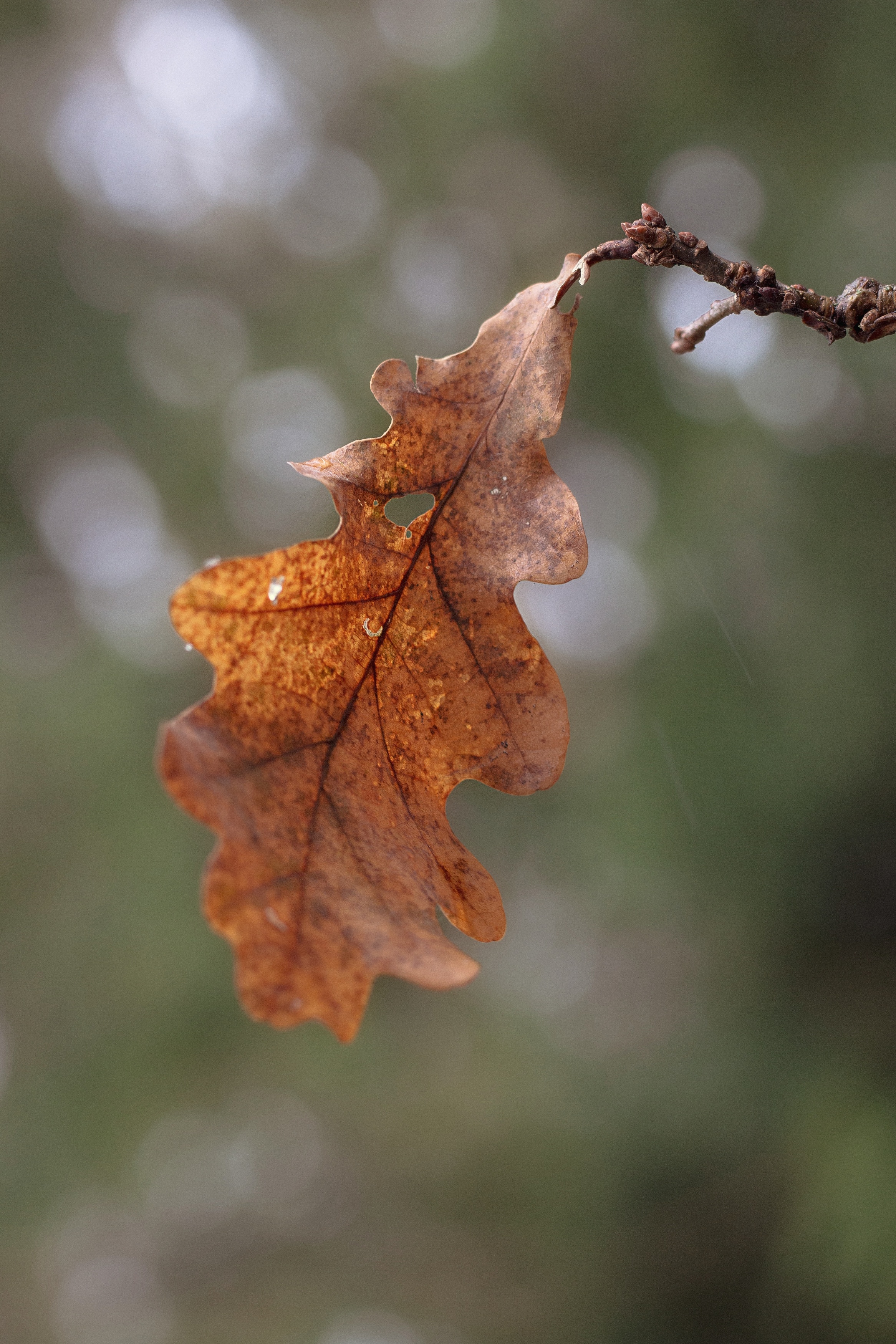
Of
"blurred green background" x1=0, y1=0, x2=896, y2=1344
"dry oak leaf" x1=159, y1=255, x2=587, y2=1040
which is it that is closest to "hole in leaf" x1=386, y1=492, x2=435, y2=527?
"blurred green background" x1=0, y1=0, x2=896, y2=1344

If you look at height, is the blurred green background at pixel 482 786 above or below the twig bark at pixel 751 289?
above

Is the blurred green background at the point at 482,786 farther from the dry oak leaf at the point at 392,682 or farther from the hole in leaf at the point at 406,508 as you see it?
the dry oak leaf at the point at 392,682

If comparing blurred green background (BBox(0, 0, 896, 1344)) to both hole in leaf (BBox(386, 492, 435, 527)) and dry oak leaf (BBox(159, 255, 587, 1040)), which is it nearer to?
hole in leaf (BBox(386, 492, 435, 527))

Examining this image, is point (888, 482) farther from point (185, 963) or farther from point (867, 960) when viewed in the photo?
point (185, 963)

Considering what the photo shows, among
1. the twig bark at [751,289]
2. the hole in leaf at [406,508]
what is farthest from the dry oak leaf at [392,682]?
the hole in leaf at [406,508]

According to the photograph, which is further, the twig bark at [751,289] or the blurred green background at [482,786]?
the blurred green background at [482,786]

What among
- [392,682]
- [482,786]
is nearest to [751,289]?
[392,682]
